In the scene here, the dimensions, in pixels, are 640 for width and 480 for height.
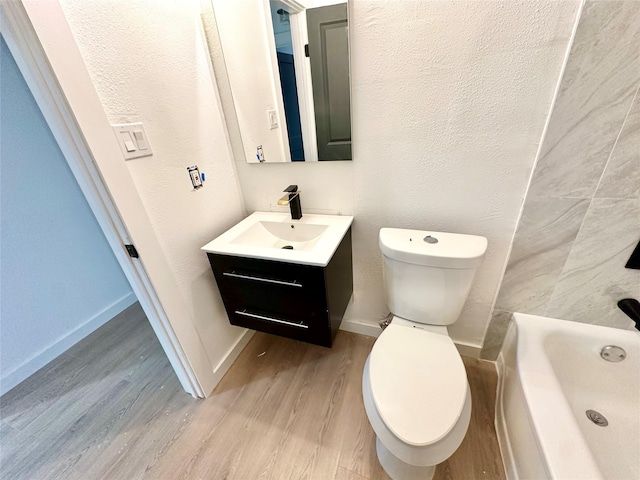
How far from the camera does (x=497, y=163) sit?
1039mm

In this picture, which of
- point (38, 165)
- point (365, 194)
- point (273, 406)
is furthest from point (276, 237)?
point (38, 165)

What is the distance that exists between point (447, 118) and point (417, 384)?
100 centimetres

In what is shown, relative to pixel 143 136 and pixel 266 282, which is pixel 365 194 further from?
pixel 143 136

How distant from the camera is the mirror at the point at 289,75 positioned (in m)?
1.07

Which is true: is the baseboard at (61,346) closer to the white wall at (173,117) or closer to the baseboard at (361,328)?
the white wall at (173,117)

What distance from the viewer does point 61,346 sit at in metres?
1.76

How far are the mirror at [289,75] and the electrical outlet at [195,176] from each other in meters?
0.31

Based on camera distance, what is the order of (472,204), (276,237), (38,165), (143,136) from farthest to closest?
(38,165) < (276,237) < (472,204) < (143,136)

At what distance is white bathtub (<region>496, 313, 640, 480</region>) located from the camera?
829 mm

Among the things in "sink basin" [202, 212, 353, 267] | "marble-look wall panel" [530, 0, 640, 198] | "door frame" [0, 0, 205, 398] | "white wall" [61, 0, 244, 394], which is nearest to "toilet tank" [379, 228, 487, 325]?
"sink basin" [202, 212, 353, 267]

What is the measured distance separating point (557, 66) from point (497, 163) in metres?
0.33

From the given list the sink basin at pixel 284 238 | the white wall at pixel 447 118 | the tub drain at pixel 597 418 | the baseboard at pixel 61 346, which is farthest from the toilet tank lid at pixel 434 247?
the baseboard at pixel 61 346

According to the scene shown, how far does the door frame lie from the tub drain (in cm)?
178

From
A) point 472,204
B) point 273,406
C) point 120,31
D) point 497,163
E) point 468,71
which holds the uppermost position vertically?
point 120,31
